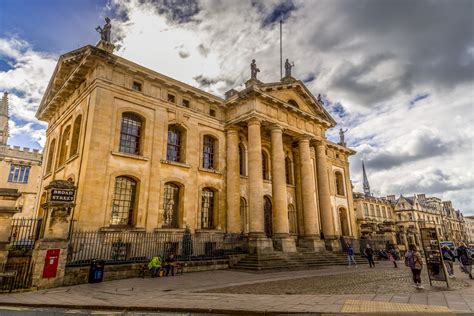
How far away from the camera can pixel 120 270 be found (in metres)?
12.5

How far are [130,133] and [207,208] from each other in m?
7.31

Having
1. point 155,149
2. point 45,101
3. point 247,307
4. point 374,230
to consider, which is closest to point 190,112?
point 155,149

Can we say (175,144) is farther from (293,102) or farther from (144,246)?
(293,102)

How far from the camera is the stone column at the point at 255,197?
18.2 m

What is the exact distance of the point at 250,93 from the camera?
69.3 feet

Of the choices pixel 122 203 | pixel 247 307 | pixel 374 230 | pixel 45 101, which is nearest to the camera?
pixel 247 307

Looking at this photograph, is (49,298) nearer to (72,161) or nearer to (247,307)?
(247,307)

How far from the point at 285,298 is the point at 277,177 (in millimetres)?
13452

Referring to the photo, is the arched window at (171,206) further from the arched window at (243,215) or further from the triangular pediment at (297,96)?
the triangular pediment at (297,96)

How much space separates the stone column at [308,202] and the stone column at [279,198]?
270 centimetres

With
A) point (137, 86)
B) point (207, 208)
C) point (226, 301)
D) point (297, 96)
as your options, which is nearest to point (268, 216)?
point (207, 208)

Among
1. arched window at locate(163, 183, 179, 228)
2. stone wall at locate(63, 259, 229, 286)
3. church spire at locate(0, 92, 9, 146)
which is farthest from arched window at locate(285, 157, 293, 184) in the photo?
church spire at locate(0, 92, 9, 146)

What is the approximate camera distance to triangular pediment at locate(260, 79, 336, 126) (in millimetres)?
22719

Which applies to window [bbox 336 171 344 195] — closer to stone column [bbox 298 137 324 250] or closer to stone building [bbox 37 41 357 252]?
stone building [bbox 37 41 357 252]
